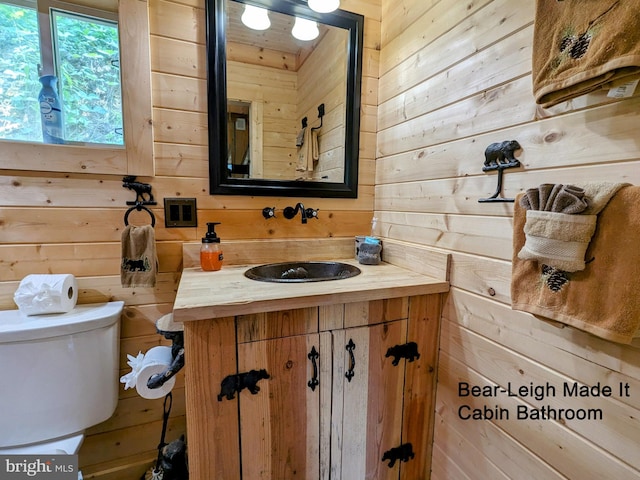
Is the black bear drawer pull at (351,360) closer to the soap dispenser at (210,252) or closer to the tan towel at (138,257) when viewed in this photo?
the soap dispenser at (210,252)

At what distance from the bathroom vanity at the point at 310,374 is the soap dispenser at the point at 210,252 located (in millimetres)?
44

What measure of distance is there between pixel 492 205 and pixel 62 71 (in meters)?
1.59

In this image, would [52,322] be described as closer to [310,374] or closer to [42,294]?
[42,294]

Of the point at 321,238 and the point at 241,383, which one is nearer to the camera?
the point at 241,383

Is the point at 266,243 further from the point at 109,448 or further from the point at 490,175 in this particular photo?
the point at 109,448

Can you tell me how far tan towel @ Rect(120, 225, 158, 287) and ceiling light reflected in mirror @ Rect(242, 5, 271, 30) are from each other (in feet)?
3.13

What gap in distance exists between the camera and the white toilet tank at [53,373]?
0.94 metres

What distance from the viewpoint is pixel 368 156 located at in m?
1.50

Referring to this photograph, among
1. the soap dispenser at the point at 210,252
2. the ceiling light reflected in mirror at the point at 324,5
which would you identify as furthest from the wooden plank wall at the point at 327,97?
the soap dispenser at the point at 210,252

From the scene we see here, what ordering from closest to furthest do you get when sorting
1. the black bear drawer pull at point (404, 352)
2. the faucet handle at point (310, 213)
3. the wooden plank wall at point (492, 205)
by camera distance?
the wooden plank wall at point (492, 205) → the black bear drawer pull at point (404, 352) → the faucet handle at point (310, 213)

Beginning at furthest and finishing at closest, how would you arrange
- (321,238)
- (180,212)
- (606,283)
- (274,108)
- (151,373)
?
1. (321,238)
2. (274,108)
3. (180,212)
4. (151,373)
5. (606,283)

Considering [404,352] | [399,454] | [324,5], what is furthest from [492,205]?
[324,5]

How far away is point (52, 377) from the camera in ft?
3.21

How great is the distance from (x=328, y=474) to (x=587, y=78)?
129 cm
